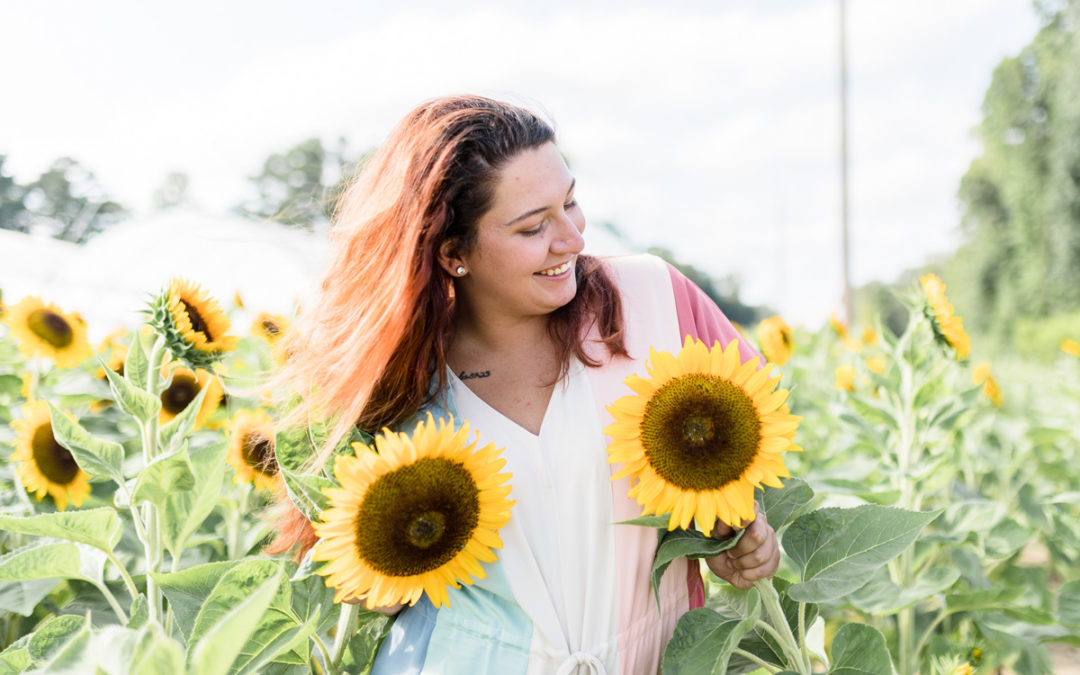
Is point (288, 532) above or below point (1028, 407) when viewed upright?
above

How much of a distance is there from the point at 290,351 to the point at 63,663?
98 cm

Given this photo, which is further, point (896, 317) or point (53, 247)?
point (896, 317)

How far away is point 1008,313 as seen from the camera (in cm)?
2364

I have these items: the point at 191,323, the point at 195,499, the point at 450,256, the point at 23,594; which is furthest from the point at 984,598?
the point at 23,594

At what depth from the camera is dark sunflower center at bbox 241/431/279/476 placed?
1706 millimetres

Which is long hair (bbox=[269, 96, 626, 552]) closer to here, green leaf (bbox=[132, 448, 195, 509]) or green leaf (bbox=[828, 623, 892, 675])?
green leaf (bbox=[132, 448, 195, 509])

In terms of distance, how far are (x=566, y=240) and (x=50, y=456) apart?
45.4 inches

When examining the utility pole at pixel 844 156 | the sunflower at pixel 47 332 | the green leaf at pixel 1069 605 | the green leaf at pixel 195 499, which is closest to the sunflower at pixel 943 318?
the green leaf at pixel 1069 605

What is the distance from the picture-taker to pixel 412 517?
111cm

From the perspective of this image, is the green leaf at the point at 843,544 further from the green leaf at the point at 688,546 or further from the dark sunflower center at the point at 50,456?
the dark sunflower center at the point at 50,456

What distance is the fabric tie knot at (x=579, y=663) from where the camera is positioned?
139 centimetres

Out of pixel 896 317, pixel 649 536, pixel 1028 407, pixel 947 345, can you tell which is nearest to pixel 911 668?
pixel 947 345

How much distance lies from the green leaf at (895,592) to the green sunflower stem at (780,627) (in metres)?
0.55

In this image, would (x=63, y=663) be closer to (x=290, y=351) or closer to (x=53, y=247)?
(x=290, y=351)
